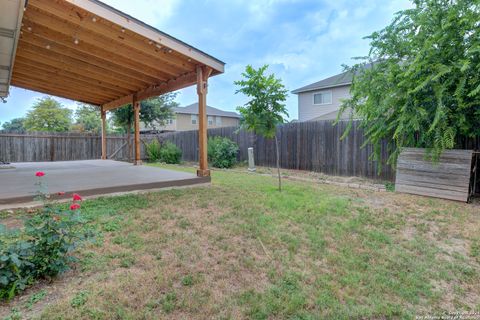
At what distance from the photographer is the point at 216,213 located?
3.88 metres

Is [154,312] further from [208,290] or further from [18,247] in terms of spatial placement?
[18,247]

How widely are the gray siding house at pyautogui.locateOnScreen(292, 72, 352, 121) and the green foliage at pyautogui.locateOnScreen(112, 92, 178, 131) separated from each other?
25.3 feet

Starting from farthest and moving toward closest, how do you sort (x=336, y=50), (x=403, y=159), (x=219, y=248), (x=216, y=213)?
1. (x=336, y=50)
2. (x=403, y=159)
3. (x=216, y=213)
4. (x=219, y=248)

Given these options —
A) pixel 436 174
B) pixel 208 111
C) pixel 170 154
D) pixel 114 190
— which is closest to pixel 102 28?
pixel 114 190

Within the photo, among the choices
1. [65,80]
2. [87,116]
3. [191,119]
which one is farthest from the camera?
[87,116]

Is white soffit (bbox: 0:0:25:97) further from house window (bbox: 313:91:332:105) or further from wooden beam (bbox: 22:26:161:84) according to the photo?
house window (bbox: 313:91:332:105)

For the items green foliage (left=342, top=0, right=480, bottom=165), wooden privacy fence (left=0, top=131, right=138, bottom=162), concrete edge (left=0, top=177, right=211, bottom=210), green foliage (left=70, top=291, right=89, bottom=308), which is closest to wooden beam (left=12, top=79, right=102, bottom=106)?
wooden privacy fence (left=0, top=131, right=138, bottom=162)

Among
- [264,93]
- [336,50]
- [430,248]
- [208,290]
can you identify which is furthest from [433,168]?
[336,50]

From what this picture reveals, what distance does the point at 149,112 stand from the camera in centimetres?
1446

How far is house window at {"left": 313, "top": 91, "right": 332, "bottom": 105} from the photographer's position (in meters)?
14.3

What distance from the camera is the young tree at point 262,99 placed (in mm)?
5129

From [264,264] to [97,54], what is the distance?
5566 millimetres

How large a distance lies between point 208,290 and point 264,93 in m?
3.98

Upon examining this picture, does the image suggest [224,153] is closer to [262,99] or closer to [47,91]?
[262,99]
